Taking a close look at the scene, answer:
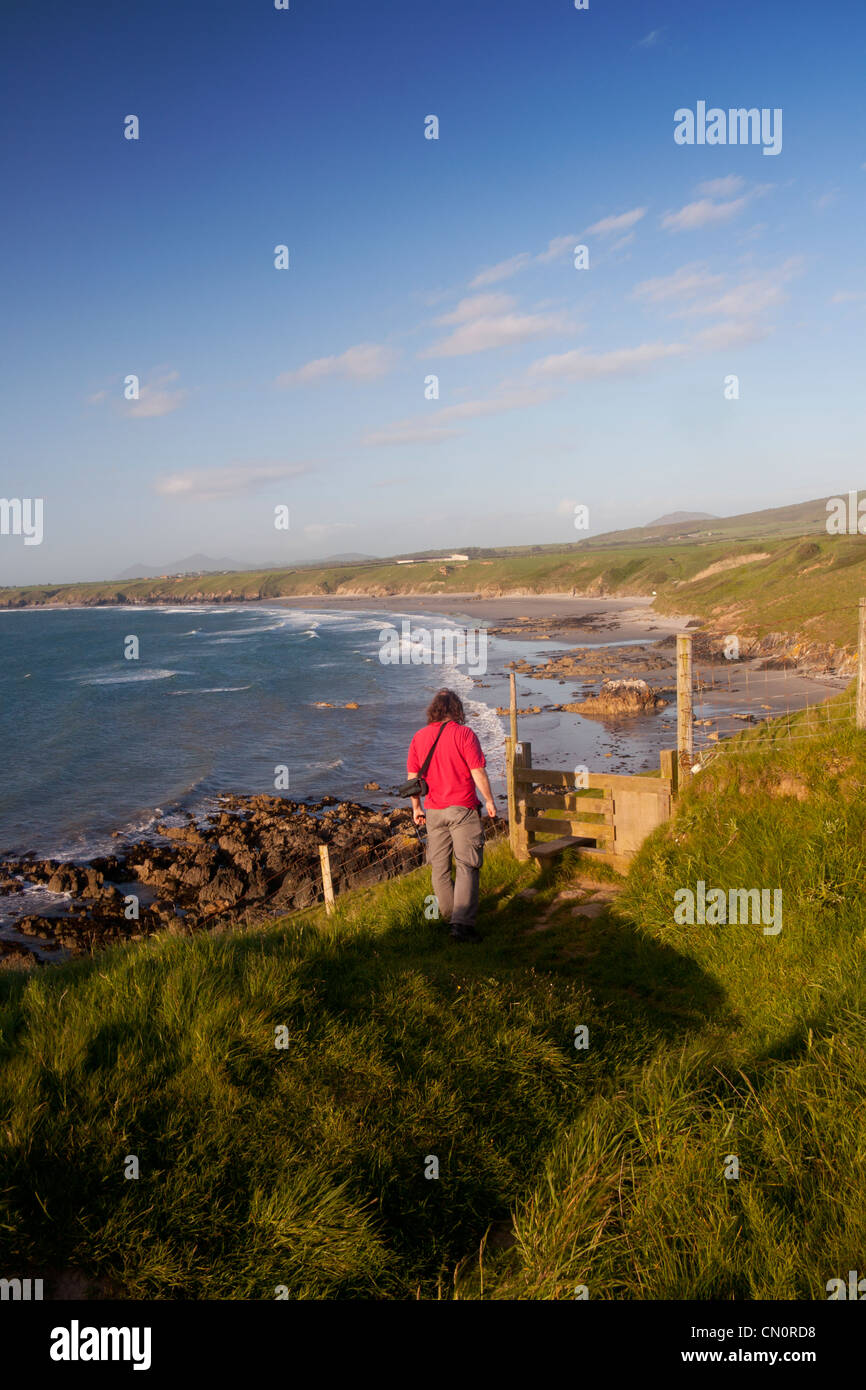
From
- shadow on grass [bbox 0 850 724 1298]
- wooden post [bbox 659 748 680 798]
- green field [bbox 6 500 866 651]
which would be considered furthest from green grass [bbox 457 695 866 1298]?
green field [bbox 6 500 866 651]

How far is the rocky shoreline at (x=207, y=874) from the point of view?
18359mm

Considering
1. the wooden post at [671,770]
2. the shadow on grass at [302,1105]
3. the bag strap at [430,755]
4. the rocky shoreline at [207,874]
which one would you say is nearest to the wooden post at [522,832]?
the wooden post at [671,770]

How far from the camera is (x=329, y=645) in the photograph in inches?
3270

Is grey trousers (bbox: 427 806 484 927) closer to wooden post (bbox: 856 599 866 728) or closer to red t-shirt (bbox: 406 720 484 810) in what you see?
red t-shirt (bbox: 406 720 484 810)

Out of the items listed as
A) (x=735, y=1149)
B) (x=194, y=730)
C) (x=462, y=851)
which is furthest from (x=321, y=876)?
(x=194, y=730)

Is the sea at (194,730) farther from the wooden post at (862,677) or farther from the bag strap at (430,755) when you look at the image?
the bag strap at (430,755)

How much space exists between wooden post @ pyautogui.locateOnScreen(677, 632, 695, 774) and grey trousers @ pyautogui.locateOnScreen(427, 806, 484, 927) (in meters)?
3.40

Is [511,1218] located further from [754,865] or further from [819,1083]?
[754,865]

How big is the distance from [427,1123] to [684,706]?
24.3ft

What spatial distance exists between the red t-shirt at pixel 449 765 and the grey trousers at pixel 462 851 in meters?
0.11

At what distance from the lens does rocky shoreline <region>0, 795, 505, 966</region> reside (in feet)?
60.2
